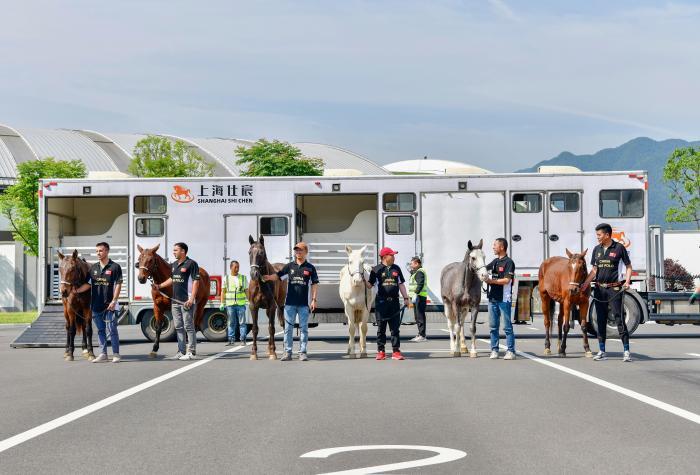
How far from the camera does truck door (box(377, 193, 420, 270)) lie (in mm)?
22453

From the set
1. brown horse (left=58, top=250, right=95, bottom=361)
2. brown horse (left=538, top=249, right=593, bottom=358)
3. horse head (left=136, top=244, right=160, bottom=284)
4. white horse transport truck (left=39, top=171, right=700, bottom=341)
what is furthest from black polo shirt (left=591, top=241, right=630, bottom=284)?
brown horse (left=58, top=250, right=95, bottom=361)

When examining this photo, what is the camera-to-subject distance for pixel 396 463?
7.16 meters

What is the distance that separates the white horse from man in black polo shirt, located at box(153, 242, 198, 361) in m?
2.73

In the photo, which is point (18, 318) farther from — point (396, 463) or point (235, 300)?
point (396, 463)

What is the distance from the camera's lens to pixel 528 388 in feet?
39.7

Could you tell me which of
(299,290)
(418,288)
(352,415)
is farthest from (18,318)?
(352,415)

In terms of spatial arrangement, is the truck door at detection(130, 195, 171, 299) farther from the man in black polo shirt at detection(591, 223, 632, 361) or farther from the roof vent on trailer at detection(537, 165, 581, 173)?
the man in black polo shirt at detection(591, 223, 632, 361)

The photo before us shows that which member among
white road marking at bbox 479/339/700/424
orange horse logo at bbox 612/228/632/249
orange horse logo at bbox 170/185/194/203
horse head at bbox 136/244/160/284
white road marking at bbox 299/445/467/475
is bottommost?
white road marking at bbox 479/339/700/424

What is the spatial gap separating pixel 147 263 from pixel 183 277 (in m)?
0.87

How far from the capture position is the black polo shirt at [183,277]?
17.1 metres

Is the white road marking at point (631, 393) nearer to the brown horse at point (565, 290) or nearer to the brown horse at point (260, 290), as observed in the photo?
the brown horse at point (565, 290)

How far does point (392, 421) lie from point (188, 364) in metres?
7.67

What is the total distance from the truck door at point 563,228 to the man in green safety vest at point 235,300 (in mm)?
7230

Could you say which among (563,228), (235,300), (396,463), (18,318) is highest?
(563,228)
